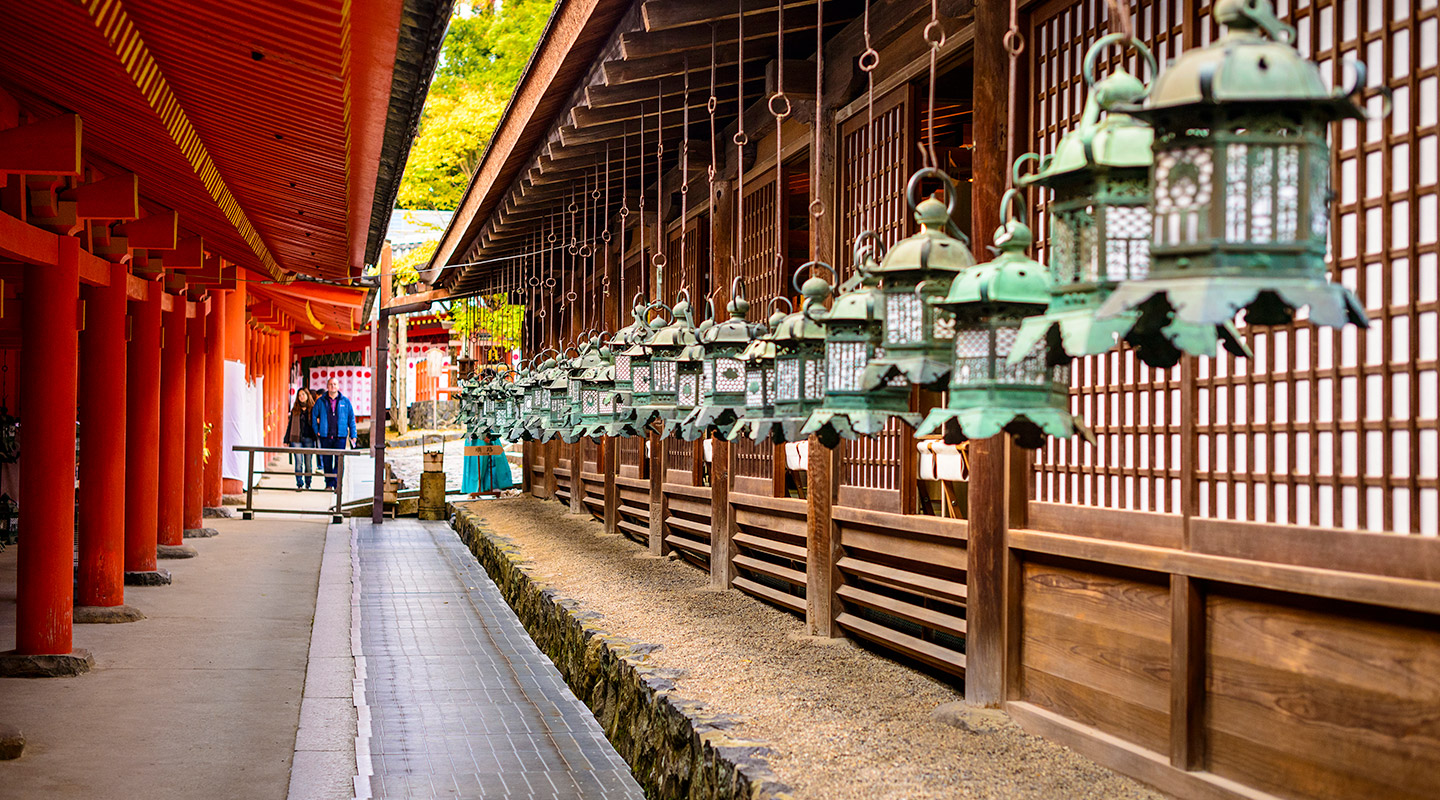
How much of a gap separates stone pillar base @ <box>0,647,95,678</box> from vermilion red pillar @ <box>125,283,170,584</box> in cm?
311

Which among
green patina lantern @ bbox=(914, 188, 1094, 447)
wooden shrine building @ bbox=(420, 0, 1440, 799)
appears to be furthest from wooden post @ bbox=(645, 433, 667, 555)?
green patina lantern @ bbox=(914, 188, 1094, 447)

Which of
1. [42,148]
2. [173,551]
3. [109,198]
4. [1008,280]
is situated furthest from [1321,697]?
[173,551]

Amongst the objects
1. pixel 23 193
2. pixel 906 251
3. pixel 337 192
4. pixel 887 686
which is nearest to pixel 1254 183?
pixel 906 251

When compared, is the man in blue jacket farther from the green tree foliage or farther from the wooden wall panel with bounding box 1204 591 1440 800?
the wooden wall panel with bounding box 1204 591 1440 800

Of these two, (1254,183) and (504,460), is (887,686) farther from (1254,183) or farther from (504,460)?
(504,460)

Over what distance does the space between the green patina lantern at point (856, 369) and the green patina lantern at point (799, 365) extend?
7.6 inches

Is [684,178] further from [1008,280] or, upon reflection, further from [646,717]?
[1008,280]

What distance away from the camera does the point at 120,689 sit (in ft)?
26.6

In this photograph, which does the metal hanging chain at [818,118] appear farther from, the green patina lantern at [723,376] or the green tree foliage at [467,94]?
the green tree foliage at [467,94]

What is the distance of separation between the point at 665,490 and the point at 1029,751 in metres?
8.19

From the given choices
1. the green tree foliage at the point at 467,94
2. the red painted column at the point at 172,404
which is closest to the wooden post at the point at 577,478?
the red painted column at the point at 172,404

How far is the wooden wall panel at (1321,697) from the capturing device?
11.8 feet

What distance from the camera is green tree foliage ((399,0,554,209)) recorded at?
33375 mm

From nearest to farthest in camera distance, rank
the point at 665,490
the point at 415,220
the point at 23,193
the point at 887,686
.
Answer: the point at 887,686, the point at 23,193, the point at 665,490, the point at 415,220
